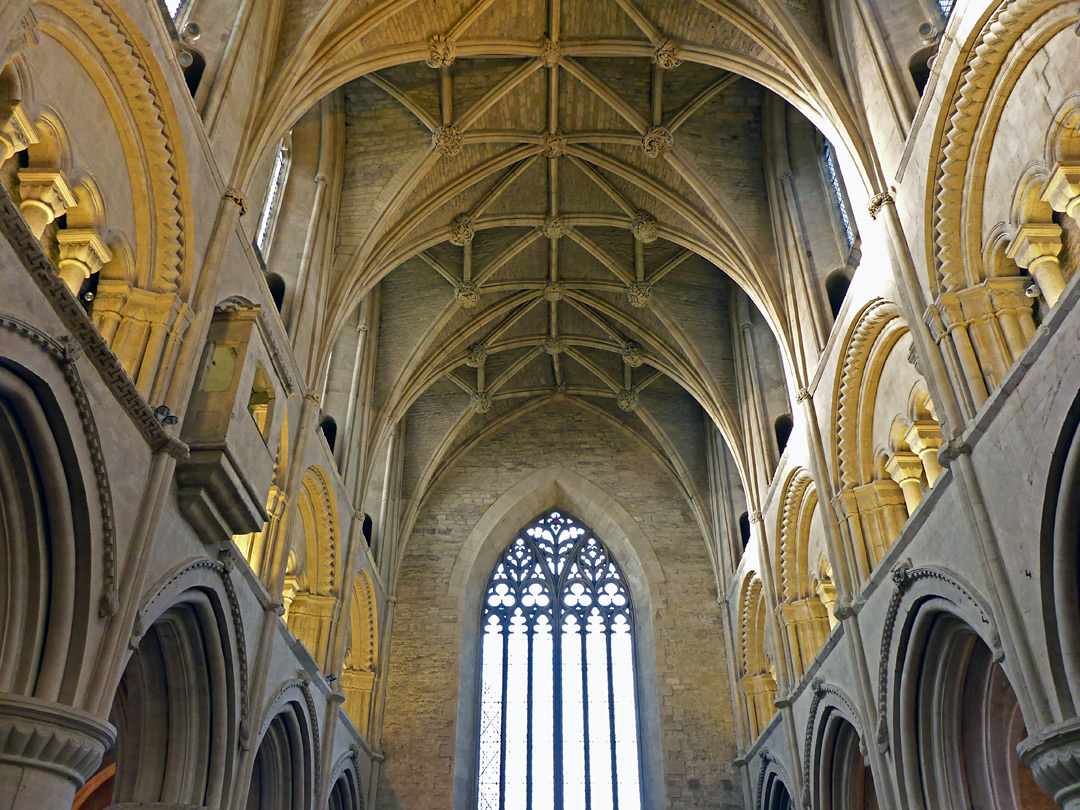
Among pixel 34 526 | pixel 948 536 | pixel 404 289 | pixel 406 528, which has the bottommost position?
pixel 34 526

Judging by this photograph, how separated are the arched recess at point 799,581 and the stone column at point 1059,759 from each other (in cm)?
706

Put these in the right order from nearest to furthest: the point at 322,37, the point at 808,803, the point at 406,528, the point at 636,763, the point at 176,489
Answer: the point at 176,489, the point at 322,37, the point at 808,803, the point at 636,763, the point at 406,528

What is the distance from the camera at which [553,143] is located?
16.2m

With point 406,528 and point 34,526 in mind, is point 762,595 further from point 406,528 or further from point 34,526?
point 34,526

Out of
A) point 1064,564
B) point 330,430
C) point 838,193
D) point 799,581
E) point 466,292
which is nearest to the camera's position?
point 1064,564

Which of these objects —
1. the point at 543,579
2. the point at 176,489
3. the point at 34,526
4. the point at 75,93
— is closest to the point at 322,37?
the point at 75,93

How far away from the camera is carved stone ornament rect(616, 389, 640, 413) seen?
833 inches

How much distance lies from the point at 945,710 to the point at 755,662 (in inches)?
314

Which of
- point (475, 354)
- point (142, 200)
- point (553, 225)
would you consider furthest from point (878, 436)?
point (475, 354)

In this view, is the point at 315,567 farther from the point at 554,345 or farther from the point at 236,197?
the point at 554,345

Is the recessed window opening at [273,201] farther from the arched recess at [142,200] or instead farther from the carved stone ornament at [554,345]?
the carved stone ornament at [554,345]

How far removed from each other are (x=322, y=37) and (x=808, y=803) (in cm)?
1207

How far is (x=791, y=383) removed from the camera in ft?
47.2

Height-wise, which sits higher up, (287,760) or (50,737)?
(287,760)
